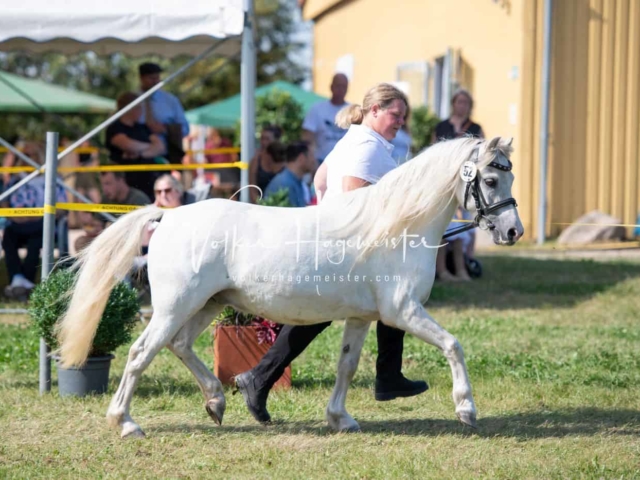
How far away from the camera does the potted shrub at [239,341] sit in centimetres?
604

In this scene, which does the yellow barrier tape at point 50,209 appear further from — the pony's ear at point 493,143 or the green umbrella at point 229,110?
the green umbrella at point 229,110

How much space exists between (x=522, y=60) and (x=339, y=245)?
10.3 metres

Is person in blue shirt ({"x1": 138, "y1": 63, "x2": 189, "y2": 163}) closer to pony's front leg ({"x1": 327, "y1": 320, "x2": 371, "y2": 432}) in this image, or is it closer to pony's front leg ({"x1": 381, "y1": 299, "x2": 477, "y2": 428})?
pony's front leg ({"x1": 327, "y1": 320, "x2": 371, "y2": 432})

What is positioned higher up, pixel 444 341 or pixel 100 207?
pixel 100 207

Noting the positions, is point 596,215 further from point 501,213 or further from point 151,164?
point 501,213

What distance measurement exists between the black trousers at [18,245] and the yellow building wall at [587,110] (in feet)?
25.1

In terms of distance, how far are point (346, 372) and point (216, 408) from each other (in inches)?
29.8

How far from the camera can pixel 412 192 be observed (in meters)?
4.92

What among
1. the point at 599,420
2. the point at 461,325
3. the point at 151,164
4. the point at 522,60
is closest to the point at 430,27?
the point at 522,60

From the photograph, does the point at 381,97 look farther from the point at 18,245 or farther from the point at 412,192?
the point at 18,245

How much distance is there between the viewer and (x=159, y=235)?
16.4 ft

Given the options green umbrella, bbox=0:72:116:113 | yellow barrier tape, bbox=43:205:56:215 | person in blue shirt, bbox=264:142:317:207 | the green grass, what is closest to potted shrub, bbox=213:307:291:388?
the green grass

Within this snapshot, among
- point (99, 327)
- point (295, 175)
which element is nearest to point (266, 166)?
point (295, 175)

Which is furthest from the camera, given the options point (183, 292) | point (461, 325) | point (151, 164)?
point (151, 164)
